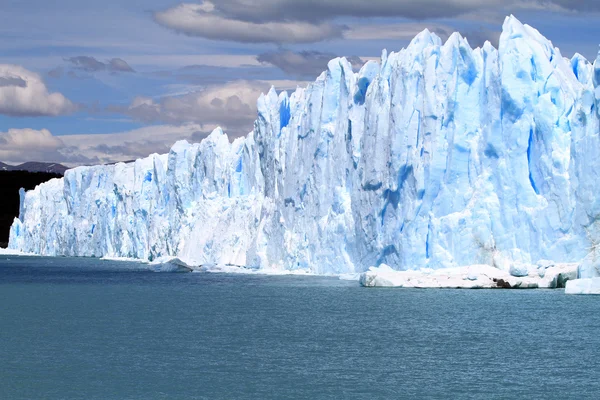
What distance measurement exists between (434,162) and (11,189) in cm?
10826

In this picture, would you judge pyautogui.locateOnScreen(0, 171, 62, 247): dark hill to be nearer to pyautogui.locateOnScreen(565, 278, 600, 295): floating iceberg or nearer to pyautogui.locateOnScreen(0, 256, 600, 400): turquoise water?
pyautogui.locateOnScreen(0, 256, 600, 400): turquoise water

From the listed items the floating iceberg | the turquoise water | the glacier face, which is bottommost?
the turquoise water

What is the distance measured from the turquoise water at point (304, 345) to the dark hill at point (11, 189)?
307ft

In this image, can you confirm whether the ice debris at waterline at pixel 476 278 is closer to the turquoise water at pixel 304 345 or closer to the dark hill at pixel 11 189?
the turquoise water at pixel 304 345

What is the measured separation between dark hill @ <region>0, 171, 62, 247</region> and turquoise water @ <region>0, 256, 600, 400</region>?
9345 centimetres

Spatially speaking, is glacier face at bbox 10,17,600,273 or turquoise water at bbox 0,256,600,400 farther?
glacier face at bbox 10,17,600,273

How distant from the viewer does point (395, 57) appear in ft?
128

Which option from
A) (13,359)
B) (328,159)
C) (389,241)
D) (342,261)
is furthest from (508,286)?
(13,359)

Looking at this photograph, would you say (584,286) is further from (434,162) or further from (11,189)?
(11,189)

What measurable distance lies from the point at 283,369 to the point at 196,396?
9.21 feet

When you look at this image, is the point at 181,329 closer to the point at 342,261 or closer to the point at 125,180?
the point at 342,261

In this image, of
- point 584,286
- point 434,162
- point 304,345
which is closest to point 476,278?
point 584,286

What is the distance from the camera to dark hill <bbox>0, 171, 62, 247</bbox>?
405ft

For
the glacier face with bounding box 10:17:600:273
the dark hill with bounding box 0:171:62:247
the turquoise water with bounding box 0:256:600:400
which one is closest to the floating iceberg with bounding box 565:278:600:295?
the turquoise water with bounding box 0:256:600:400
